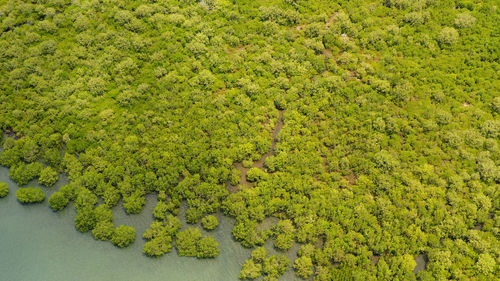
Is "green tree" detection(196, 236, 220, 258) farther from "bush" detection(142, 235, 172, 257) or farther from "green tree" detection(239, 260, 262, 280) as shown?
"green tree" detection(239, 260, 262, 280)

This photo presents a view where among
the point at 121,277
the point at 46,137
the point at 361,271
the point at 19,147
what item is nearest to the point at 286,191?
the point at 361,271

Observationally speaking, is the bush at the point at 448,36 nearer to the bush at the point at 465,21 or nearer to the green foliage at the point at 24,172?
the bush at the point at 465,21

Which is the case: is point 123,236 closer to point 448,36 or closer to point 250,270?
point 250,270

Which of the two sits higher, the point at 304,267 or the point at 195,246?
the point at 304,267

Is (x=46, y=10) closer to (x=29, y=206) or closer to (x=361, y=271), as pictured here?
(x=29, y=206)

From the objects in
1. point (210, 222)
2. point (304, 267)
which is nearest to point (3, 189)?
point (210, 222)
